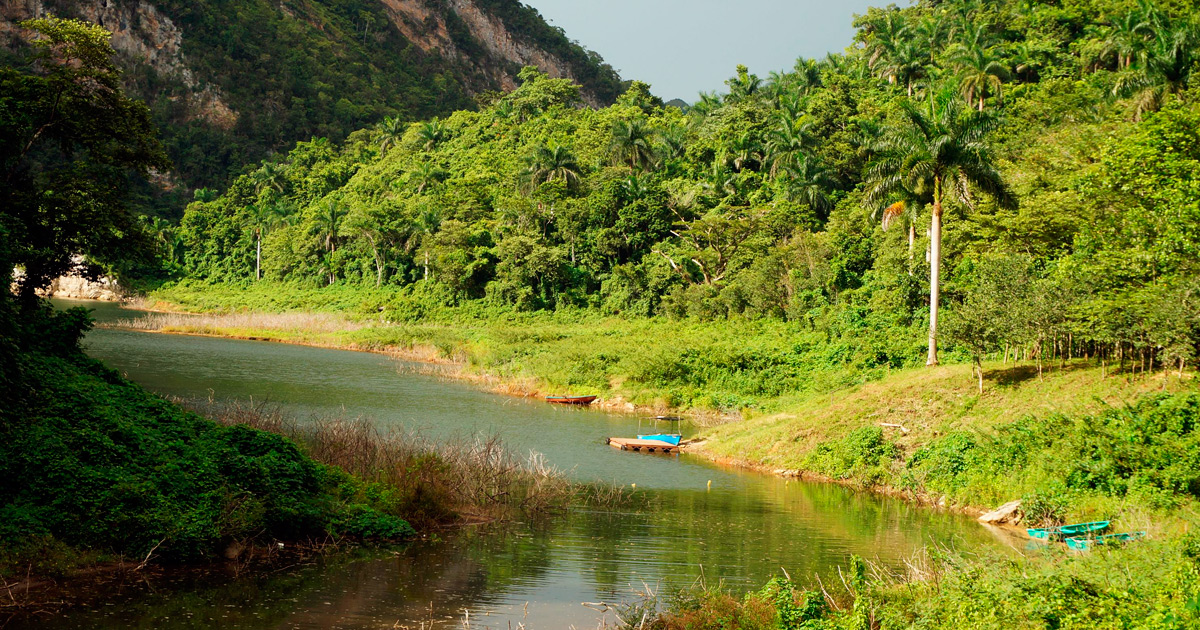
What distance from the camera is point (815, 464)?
1176 inches

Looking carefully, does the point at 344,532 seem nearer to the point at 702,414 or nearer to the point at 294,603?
the point at 294,603

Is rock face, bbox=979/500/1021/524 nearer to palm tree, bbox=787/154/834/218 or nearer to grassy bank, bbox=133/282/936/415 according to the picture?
grassy bank, bbox=133/282/936/415

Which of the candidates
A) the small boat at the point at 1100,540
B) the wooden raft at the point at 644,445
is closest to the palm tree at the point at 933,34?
the wooden raft at the point at 644,445

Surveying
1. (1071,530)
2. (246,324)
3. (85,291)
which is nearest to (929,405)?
(1071,530)

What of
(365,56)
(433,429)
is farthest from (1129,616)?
(365,56)

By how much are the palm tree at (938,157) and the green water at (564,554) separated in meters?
11.1

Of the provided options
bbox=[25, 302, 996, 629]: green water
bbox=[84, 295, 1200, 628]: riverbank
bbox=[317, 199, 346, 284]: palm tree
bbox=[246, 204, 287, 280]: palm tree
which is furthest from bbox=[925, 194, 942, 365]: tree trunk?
bbox=[246, 204, 287, 280]: palm tree

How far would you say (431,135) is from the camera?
11169 cm

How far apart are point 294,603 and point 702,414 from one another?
92.3ft

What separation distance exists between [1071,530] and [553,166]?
65.6 m

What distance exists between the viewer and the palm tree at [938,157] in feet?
104

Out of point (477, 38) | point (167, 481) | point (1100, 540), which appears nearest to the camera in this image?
point (1100, 540)

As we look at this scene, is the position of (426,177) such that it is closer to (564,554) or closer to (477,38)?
(564,554)

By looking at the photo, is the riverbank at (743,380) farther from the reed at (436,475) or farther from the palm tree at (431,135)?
the palm tree at (431,135)
